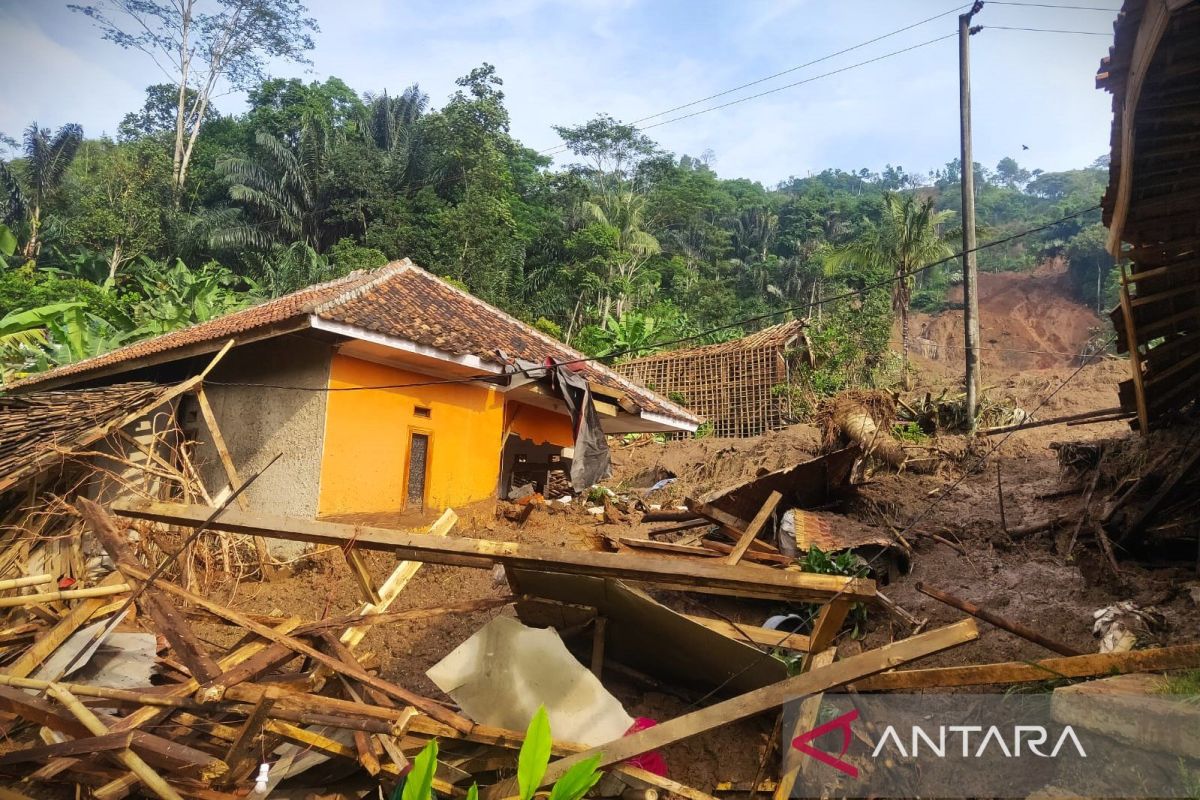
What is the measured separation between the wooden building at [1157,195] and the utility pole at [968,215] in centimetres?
608

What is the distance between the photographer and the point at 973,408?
1338 cm

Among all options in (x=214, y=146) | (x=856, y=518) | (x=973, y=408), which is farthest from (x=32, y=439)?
(x=214, y=146)

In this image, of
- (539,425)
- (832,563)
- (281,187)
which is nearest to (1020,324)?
(281,187)

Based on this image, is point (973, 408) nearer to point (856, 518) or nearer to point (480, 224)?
point (856, 518)

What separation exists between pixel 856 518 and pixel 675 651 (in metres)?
4.64

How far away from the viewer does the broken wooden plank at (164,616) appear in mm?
4094

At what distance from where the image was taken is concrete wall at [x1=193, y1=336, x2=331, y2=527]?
9305 millimetres

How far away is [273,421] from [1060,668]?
30.1ft

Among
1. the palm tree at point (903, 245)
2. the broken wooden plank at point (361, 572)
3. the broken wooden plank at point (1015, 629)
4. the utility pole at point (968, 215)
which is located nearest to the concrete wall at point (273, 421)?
the broken wooden plank at point (361, 572)

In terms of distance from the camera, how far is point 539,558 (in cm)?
373

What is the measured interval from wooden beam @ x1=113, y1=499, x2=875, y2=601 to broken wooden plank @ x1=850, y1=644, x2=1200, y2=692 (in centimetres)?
63

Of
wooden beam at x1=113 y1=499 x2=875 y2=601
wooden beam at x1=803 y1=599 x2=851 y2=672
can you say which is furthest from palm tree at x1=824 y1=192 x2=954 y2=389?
wooden beam at x1=113 y1=499 x2=875 y2=601

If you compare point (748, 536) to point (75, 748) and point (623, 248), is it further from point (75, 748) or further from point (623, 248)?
point (623, 248)

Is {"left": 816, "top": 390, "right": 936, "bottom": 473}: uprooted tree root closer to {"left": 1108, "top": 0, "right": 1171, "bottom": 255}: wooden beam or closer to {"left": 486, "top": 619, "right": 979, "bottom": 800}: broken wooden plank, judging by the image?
{"left": 1108, "top": 0, "right": 1171, "bottom": 255}: wooden beam
